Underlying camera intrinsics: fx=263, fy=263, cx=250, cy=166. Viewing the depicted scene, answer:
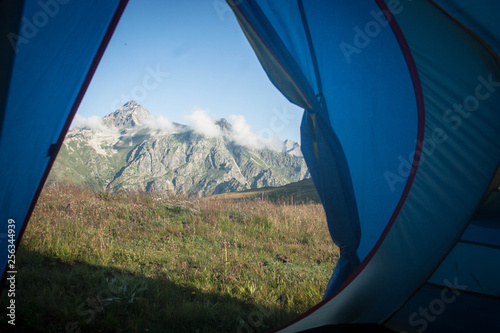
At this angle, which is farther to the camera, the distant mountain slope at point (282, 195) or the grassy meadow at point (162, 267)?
the distant mountain slope at point (282, 195)

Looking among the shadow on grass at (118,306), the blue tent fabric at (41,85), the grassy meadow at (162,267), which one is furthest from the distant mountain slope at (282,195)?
the blue tent fabric at (41,85)

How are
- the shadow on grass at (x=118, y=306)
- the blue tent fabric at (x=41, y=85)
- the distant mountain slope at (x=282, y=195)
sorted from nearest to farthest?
the blue tent fabric at (x=41, y=85)
the shadow on grass at (x=118, y=306)
the distant mountain slope at (x=282, y=195)

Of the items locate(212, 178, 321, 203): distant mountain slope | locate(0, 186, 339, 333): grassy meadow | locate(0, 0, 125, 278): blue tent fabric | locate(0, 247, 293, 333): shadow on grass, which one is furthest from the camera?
locate(212, 178, 321, 203): distant mountain slope

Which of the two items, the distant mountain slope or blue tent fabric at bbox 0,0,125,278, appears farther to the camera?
the distant mountain slope

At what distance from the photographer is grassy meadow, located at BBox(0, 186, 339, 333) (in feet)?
7.38

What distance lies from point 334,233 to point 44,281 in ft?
9.60

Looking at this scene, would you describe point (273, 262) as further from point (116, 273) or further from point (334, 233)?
point (116, 273)

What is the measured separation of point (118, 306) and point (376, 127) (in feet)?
9.24

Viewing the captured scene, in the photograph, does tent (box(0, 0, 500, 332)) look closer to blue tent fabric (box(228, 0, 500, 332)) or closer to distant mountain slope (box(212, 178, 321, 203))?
blue tent fabric (box(228, 0, 500, 332))

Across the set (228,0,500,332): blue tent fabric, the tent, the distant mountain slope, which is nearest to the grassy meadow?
the tent

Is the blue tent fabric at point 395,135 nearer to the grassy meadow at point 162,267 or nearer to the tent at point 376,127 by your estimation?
the tent at point 376,127

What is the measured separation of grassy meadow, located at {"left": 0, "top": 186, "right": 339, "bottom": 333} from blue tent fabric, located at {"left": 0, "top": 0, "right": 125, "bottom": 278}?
0.79 m

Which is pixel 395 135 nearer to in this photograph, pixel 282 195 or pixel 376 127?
pixel 376 127

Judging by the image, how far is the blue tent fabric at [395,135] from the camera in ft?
5.73
